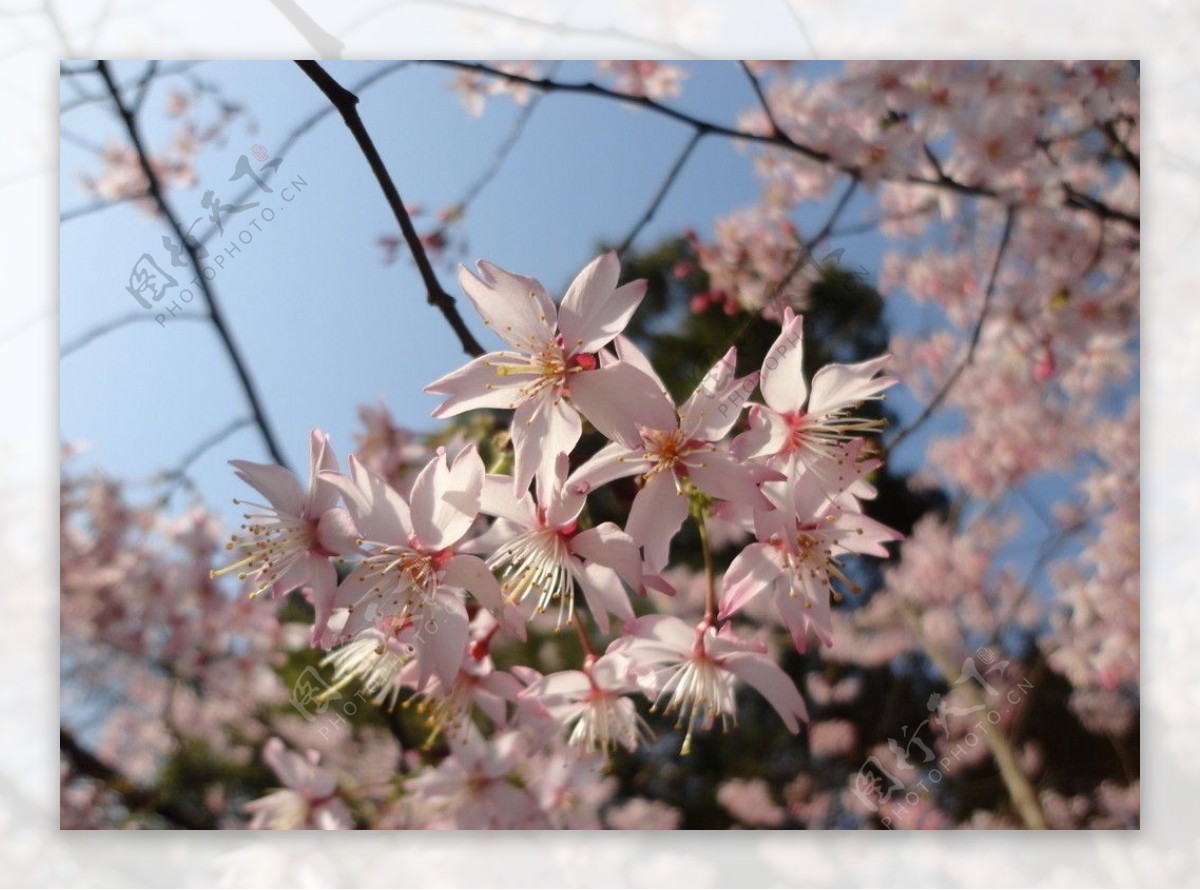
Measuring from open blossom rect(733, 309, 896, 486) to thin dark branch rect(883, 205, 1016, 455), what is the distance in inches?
14.9

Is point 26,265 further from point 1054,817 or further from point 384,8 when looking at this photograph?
point 1054,817

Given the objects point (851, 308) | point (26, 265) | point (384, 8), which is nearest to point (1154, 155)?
point (851, 308)

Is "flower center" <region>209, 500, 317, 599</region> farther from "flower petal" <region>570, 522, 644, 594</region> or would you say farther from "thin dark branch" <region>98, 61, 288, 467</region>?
"flower petal" <region>570, 522, 644, 594</region>

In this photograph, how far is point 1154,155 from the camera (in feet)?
5.83

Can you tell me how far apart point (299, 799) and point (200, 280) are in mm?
824

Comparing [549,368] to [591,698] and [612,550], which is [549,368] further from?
[591,698]

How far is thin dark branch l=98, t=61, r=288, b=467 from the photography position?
1.71 meters

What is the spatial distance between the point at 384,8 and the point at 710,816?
4.49 feet

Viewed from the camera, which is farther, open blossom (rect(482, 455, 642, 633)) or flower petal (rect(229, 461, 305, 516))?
flower petal (rect(229, 461, 305, 516))

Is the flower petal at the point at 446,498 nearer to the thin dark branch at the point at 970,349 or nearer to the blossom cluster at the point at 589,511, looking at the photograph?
the blossom cluster at the point at 589,511

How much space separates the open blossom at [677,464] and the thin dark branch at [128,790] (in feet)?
3.13

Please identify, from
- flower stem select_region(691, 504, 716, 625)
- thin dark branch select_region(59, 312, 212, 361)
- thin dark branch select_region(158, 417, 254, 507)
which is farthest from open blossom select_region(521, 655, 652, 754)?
thin dark branch select_region(59, 312, 212, 361)

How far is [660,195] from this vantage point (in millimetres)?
1717

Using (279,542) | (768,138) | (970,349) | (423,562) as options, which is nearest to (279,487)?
(279,542)
